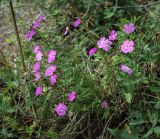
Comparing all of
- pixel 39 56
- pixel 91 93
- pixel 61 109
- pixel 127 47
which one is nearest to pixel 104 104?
pixel 91 93

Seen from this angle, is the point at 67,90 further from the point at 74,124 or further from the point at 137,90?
the point at 137,90

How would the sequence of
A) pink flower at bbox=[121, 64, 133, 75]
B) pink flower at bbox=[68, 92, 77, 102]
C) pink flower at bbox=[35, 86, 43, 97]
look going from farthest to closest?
pink flower at bbox=[35, 86, 43, 97] → pink flower at bbox=[68, 92, 77, 102] → pink flower at bbox=[121, 64, 133, 75]

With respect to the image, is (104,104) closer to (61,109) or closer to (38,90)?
(61,109)

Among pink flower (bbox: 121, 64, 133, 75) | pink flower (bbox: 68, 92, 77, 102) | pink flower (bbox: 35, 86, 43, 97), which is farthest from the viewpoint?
pink flower (bbox: 35, 86, 43, 97)

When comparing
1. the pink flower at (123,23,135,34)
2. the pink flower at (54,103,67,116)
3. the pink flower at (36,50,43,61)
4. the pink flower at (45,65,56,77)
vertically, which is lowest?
the pink flower at (54,103,67,116)

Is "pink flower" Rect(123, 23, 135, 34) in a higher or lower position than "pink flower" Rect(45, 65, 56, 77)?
higher

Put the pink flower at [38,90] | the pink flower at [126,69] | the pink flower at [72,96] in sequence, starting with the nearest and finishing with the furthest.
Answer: the pink flower at [126,69] → the pink flower at [72,96] → the pink flower at [38,90]

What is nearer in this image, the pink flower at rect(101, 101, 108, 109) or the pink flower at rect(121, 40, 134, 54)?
the pink flower at rect(121, 40, 134, 54)

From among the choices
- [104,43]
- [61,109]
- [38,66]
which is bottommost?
[61,109]

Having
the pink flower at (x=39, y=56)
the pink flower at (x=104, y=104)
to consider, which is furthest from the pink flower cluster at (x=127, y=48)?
the pink flower at (x=39, y=56)

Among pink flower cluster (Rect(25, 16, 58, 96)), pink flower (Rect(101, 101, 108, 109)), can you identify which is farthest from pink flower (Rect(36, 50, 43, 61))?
pink flower (Rect(101, 101, 108, 109))

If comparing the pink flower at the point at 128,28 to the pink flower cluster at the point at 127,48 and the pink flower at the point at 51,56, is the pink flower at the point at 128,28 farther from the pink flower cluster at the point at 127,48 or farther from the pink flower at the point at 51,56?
the pink flower at the point at 51,56

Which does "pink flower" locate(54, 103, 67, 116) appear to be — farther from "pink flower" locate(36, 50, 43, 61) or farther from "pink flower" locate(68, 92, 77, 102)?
"pink flower" locate(36, 50, 43, 61)
